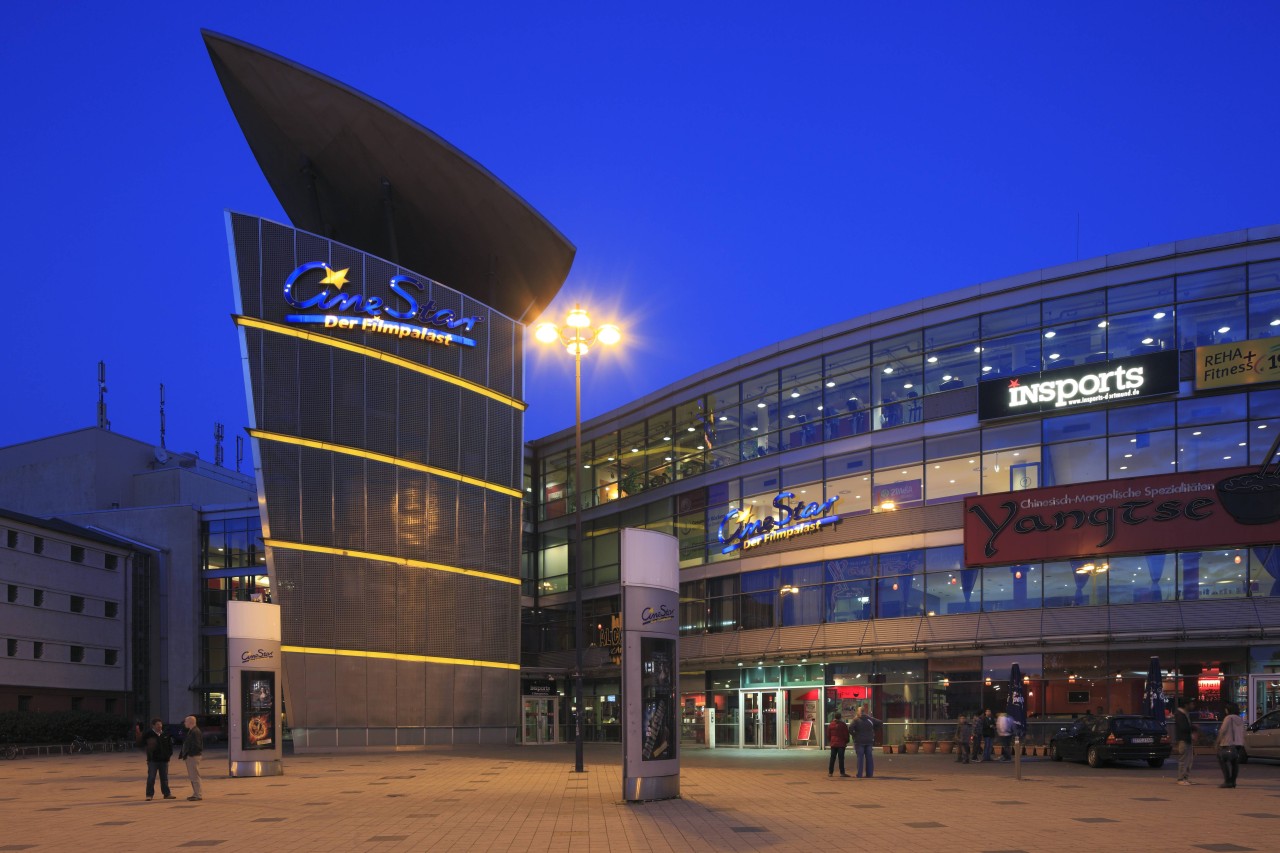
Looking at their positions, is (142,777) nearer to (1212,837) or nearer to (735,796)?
(735,796)

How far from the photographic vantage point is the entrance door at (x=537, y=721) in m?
56.5

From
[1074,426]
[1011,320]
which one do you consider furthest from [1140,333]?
[1011,320]

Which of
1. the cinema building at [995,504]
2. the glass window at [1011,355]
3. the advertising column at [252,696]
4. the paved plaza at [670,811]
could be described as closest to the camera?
the paved plaza at [670,811]

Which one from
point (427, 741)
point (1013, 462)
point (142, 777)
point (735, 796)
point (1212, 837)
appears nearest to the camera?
point (1212, 837)

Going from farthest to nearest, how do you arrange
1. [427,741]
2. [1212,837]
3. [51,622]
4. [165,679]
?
1. [165,679]
2. [51,622]
3. [427,741]
4. [1212,837]

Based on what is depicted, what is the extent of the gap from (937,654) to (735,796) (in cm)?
2081

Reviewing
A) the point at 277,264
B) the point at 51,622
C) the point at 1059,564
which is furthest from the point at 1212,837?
the point at 51,622

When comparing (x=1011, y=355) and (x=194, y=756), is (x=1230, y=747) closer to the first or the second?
(x=194, y=756)

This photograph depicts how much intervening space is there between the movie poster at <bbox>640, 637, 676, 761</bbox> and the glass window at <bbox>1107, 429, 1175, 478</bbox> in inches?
884

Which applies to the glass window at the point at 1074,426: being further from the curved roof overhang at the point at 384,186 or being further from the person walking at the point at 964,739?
the curved roof overhang at the point at 384,186

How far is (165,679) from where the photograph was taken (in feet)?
224

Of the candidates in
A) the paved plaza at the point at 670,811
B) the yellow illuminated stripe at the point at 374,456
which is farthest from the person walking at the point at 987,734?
the yellow illuminated stripe at the point at 374,456

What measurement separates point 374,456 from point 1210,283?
92.0ft

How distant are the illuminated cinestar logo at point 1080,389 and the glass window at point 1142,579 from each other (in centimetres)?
506
